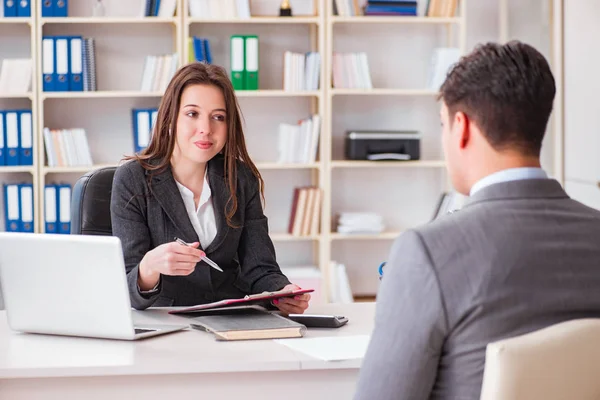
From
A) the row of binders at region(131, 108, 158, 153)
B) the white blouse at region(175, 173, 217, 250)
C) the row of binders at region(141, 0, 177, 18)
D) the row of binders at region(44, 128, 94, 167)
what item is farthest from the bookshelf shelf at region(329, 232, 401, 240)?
the white blouse at region(175, 173, 217, 250)

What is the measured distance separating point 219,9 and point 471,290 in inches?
147

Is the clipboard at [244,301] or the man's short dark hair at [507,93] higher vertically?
the man's short dark hair at [507,93]

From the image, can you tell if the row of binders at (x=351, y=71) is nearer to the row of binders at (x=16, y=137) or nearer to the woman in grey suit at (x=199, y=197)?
the row of binders at (x=16, y=137)

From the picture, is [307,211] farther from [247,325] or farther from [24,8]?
[247,325]

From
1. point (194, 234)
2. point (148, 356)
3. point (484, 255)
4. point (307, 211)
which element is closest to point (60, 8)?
point (307, 211)

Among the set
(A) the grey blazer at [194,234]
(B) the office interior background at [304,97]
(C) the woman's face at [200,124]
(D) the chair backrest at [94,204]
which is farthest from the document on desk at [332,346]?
(B) the office interior background at [304,97]

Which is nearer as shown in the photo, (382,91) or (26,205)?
(26,205)

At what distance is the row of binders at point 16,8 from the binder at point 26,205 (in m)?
0.89

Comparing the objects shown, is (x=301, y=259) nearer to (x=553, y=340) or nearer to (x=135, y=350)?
(x=135, y=350)

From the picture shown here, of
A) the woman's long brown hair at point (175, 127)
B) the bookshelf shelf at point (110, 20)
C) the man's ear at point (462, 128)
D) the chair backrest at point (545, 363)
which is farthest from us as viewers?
the bookshelf shelf at point (110, 20)

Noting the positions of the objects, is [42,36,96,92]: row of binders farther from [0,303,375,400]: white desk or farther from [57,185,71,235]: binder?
[0,303,375,400]: white desk

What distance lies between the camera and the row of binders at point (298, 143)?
473cm

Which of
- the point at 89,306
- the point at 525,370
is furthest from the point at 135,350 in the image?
the point at 525,370

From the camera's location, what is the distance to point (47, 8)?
179 inches
